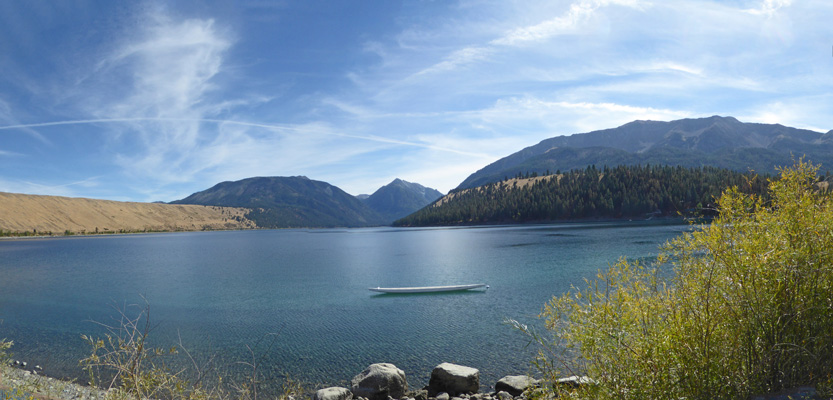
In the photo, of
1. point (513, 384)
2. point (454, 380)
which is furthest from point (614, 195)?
point (454, 380)

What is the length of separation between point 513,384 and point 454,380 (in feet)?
7.57

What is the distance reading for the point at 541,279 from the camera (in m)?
38.2

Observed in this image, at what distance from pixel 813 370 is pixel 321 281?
43.0m

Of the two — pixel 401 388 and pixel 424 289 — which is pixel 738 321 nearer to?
pixel 401 388

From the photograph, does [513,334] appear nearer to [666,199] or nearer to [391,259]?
[391,259]

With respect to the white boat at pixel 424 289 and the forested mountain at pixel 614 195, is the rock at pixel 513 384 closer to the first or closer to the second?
the white boat at pixel 424 289

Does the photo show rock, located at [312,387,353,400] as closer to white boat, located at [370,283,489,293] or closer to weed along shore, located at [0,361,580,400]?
weed along shore, located at [0,361,580,400]

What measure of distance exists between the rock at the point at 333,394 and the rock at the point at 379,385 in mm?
596

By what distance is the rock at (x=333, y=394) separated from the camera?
14.2 m

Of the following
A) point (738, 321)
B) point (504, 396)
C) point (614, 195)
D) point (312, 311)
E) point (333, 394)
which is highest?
point (614, 195)

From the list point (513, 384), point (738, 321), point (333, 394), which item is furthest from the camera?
point (513, 384)

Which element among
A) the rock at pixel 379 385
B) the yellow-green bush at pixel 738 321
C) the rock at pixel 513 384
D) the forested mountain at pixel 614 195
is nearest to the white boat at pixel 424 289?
the rock at pixel 513 384

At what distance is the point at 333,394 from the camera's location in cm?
1448

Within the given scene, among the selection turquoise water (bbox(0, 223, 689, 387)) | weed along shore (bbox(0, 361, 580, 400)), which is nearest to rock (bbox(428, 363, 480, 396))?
weed along shore (bbox(0, 361, 580, 400))
